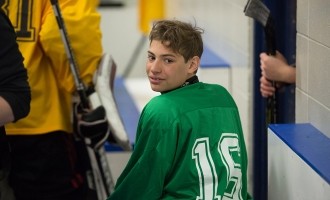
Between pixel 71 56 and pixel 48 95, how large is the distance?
18 centimetres

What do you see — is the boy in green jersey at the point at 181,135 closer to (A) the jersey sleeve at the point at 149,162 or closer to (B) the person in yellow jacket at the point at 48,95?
(A) the jersey sleeve at the point at 149,162

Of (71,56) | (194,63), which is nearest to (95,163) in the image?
(71,56)

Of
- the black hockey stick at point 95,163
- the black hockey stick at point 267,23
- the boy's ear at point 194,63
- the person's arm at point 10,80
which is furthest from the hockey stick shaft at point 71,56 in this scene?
the boy's ear at point 194,63

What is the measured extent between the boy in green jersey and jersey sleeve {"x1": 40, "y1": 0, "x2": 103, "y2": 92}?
2.66 feet

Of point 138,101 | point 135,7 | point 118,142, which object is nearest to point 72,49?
point 118,142

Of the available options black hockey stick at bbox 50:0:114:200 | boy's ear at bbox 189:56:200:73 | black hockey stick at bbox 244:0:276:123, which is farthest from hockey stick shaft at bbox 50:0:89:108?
boy's ear at bbox 189:56:200:73

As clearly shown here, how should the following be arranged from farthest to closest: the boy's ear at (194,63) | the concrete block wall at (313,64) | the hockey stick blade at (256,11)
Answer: the hockey stick blade at (256,11)
the concrete block wall at (313,64)
the boy's ear at (194,63)

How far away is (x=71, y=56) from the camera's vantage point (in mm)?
3105

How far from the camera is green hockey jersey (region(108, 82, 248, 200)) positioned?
2252mm

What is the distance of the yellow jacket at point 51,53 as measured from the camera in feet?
9.99

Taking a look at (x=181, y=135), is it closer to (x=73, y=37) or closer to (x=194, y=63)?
(x=194, y=63)

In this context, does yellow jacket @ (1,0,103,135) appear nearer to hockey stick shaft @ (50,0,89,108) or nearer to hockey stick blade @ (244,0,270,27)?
hockey stick shaft @ (50,0,89,108)

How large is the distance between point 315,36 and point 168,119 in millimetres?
631

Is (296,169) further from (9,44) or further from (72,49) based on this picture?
(72,49)
